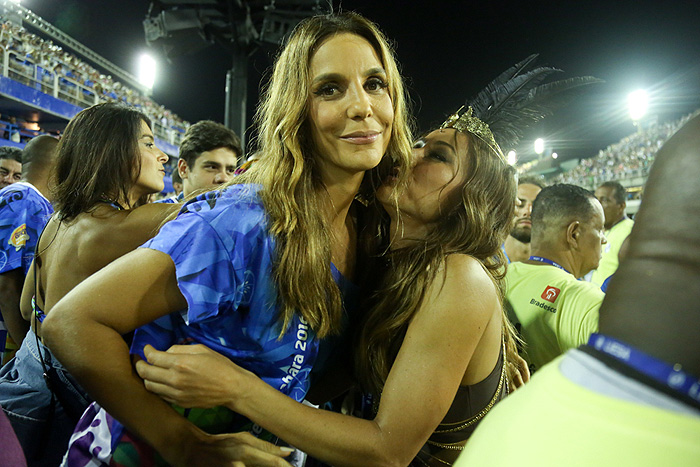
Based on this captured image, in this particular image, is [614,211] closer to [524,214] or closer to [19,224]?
[524,214]

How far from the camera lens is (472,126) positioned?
2066mm

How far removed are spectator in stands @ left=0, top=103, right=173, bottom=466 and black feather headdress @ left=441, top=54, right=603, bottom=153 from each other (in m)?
1.58

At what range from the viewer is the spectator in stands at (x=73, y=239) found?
74.7 inches

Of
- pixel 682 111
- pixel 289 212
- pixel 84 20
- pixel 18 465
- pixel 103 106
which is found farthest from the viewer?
pixel 84 20

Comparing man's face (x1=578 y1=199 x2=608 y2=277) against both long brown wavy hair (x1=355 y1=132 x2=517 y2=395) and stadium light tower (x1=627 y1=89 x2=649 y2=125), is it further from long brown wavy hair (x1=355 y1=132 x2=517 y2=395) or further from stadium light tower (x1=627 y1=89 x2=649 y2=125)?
stadium light tower (x1=627 y1=89 x2=649 y2=125)

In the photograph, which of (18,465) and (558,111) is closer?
(18,465)

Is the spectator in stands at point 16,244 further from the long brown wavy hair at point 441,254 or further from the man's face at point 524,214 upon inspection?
the man's face at point 524,214

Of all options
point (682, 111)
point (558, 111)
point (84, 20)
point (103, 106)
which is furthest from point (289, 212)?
point (84, 20)

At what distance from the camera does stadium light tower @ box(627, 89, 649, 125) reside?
27.0 m

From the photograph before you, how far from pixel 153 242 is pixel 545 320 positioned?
2181mm

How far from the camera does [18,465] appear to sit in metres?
0.88

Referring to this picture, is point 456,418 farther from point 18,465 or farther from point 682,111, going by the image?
point 682,111

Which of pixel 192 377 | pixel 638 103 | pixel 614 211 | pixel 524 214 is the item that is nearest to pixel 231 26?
pixel 524 214

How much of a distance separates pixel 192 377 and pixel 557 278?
2213 mm
